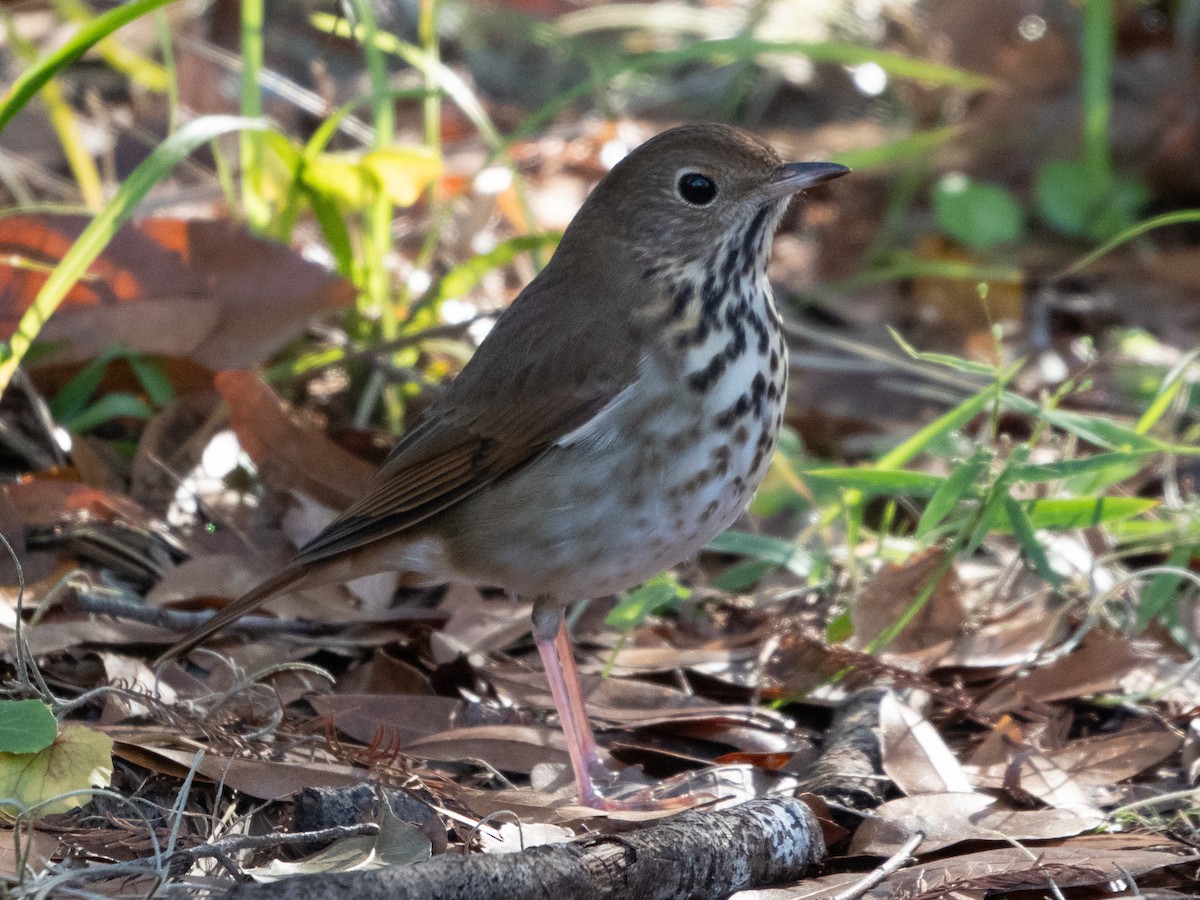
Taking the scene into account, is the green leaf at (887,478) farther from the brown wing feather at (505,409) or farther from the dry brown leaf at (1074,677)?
the brown wing feather at (505,409)

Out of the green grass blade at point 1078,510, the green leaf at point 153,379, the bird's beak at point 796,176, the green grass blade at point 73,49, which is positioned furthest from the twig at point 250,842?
the green leaf at point 153,379

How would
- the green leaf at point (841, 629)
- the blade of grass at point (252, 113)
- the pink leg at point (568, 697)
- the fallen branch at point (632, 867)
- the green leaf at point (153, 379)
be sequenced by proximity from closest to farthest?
the fallen branch at point (632, 867), the pink leg at point (568, 697), the green leaf at point (841, 629), the green leaf at point (153, 379), the blade of grass at point (252, 113)

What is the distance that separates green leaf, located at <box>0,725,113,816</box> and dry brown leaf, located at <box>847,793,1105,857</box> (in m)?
1.49

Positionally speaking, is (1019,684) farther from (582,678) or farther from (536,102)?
(536,102)

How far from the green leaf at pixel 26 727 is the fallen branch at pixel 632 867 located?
2.58 ft

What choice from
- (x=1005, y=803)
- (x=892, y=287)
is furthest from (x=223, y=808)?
(x=892, y=287)

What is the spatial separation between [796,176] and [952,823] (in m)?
1.47

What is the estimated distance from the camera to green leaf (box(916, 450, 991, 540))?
365cm

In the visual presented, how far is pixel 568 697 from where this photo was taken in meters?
3.63

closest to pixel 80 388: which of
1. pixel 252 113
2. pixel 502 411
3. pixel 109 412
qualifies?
pixel 109 412

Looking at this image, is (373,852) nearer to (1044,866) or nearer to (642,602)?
(642,602)

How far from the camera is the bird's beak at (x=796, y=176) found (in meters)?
3.49

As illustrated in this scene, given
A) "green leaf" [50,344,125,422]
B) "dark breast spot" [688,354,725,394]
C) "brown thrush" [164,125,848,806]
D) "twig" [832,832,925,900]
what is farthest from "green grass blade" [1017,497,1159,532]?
"green leaf" [50,344,125,422]

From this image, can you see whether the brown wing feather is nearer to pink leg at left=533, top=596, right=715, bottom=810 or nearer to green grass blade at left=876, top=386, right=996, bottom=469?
pink leg at left=533, top=596, right=715, bottom=810
